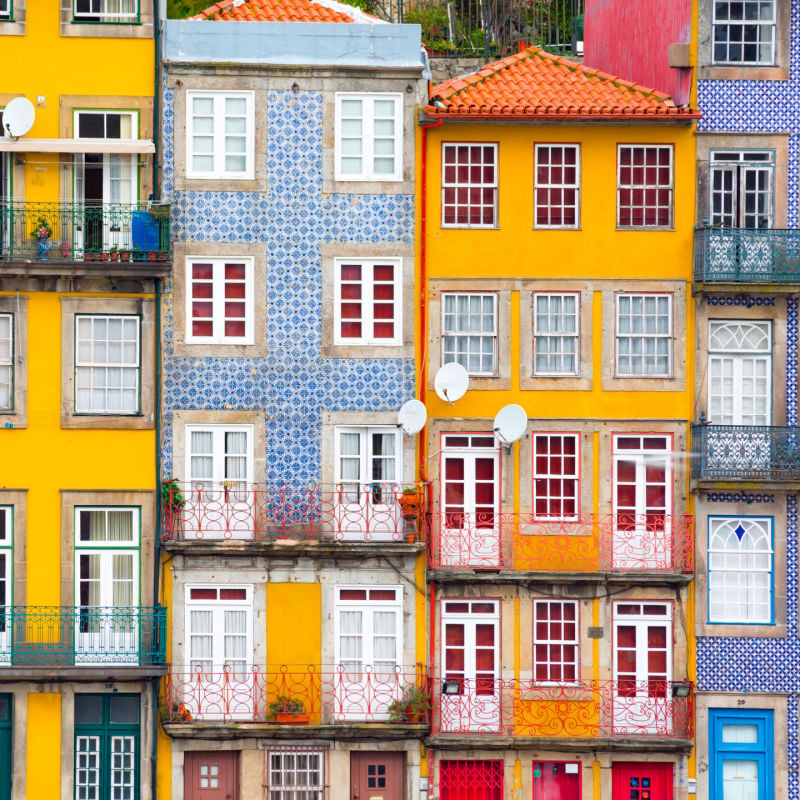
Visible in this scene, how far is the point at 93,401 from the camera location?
31062mm

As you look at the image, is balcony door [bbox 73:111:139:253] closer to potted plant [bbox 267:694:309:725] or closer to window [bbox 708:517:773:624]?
potted plant [bbox 267:694:309:725]

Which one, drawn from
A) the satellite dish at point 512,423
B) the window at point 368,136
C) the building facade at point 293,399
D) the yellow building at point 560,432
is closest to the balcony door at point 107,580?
the building facade at point 293,399

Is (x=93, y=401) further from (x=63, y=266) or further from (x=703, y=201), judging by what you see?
(x=703, y=201)

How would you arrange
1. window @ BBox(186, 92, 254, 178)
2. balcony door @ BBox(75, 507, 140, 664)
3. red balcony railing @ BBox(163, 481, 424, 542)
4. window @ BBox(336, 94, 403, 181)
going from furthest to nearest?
window @ BBox(336, 94, 403, 181) → window @ BBox(186, 92, 254, 178) → red balcony railing @ BBox(163, 481, 424, 542) → balcony door @ BBox(75, 507, 140, 664)

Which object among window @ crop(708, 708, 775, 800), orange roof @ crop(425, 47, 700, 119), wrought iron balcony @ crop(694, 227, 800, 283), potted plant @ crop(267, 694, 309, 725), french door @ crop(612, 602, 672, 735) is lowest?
window @ crop(708, 708, 775, 800)

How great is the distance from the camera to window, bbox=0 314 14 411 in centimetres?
3095

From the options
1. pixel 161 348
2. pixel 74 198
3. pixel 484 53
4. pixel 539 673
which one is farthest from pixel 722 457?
pixel 484 53

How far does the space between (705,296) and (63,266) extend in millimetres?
10974

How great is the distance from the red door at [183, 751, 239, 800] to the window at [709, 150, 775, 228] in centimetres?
1252

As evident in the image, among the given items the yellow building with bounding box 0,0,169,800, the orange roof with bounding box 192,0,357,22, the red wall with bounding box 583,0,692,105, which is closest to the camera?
the yellow building with bounding box 0,0,169,800

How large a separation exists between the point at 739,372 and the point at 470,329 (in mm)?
4737

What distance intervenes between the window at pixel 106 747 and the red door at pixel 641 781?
322 inches

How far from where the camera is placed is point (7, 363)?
102 feet

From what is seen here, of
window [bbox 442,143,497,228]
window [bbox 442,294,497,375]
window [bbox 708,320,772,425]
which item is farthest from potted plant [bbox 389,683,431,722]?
window [bbox 442,143,497,228]
